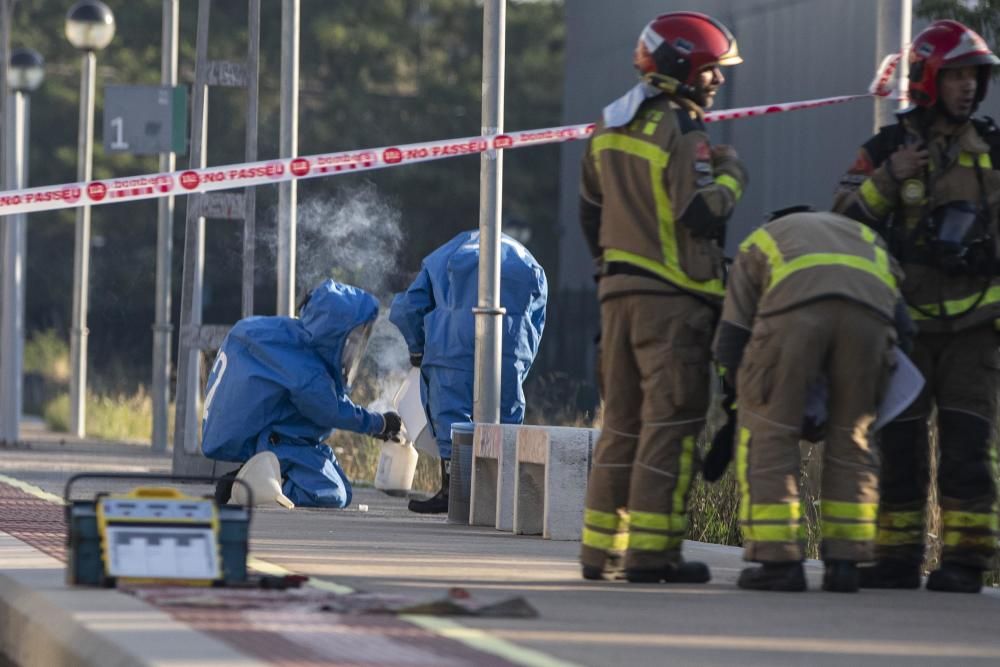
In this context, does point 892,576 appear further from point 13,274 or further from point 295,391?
point 13,274

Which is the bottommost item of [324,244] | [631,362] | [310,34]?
[631,362]

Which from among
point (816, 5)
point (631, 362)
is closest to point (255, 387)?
point (631, 362)

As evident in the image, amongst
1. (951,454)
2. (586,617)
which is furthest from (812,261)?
(586,617)

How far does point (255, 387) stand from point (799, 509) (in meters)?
5.00

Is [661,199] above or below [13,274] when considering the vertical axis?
below

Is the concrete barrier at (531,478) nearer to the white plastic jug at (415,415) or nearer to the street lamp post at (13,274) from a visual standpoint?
the white plastic jug at (415,415)

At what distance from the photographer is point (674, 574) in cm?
802

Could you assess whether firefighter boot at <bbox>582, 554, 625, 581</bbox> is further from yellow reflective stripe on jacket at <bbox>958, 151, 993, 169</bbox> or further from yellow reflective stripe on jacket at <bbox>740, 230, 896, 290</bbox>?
yellow reflective stripe on jacket at <bbox>958, 151, 993, 169</bbox>

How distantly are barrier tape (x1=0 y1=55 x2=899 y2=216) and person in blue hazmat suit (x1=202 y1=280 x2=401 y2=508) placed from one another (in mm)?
1253

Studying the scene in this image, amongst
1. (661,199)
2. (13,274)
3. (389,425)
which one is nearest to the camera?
(661,199)

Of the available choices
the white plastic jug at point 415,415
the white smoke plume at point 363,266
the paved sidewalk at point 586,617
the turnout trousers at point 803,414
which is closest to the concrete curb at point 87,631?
the paved sidewalk at point 586,617

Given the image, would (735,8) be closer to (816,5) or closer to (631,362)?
(816,5)

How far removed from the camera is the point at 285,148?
17.6m

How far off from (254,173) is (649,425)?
6766mm
